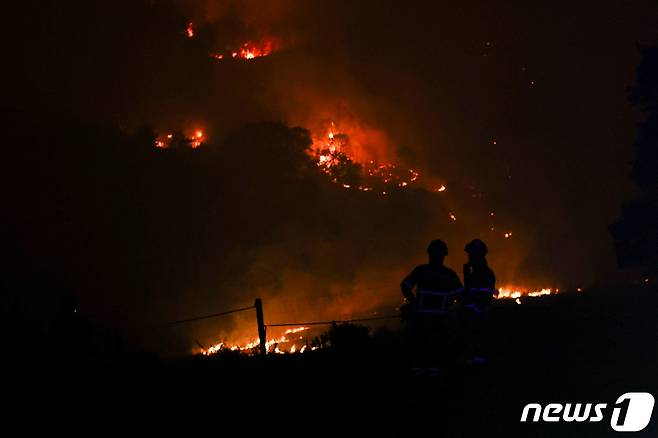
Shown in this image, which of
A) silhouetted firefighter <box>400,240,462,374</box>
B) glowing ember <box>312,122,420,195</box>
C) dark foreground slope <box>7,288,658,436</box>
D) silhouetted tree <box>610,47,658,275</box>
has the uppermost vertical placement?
glowing ember <box>312,122,420,195</box>

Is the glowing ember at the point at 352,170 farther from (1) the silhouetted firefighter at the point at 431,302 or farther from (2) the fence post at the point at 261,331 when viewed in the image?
(1) the silhouetted firefighter at the point at 431,302

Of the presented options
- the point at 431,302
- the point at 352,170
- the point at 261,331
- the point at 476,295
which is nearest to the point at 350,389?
the point at 431,302

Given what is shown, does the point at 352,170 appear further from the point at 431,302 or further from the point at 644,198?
the point at 431,302

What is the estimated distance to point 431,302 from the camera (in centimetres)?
1120

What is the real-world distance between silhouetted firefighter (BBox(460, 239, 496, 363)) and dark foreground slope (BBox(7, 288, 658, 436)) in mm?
542

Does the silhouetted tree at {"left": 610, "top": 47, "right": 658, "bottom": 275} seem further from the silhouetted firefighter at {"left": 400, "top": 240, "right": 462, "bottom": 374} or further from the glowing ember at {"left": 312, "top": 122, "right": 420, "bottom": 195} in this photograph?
the glowing ember at {"left": 312, "top": 122, "right": 420, "bottom": 195}

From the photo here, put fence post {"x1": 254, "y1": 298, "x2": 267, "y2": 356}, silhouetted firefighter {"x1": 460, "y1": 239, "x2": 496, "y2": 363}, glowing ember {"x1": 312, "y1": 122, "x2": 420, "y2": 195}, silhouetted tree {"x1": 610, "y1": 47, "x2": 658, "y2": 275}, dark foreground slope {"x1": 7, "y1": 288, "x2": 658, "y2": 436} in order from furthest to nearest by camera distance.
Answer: glowing ember {"x1": 312, "y1": 122, "x2": 420, "y2": 195}
silhouetted tree {"x1": 610, "y1": 47, "x2": 658, "y2": 275}
fence post {"x1": 254, "y1": 298, "x2": 267, "y2": 356}
silhouetted firefighter {"x1": 460, "y1": 239, "x2": 496, "y2": 363}
dark foreground slope {"x1": 7, "y1": 288, "x2": 658, "y2": 436}

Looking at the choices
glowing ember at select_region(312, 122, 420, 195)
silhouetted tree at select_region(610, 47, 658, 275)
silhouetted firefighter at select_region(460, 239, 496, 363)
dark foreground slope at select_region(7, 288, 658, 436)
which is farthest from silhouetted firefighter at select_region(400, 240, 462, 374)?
glowing ember at select_region(312, 122, 420, 195)

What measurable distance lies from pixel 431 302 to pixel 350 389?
221 centimetres

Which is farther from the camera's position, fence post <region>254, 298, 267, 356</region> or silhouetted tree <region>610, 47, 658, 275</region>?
silhouetted tree <region>610, 47, 658, 275</region>

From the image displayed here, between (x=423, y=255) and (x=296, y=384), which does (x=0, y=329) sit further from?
(x=423, y=255)

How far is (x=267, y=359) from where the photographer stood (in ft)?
48.3

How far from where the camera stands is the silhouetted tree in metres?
26.6

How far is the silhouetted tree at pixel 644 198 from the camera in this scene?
87.4 ft
